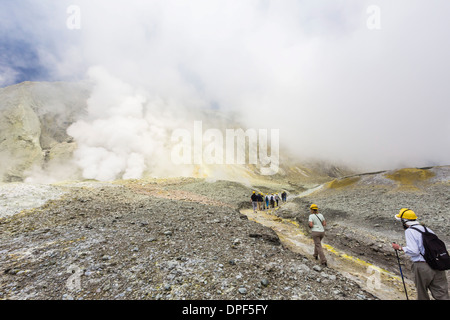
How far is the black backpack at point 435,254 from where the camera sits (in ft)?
13.8

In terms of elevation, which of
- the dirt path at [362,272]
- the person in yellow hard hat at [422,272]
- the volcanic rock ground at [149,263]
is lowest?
the dirt path at [362,272]

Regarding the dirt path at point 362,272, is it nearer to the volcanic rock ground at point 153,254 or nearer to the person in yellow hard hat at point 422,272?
the volcanic rock ground at point 153,254

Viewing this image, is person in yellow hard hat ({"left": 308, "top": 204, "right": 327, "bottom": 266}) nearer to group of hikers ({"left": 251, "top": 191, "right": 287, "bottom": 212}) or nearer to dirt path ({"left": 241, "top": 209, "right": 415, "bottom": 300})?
dirt path ({"left": 241, "top": 209, "right": 415, "bottom": 300})

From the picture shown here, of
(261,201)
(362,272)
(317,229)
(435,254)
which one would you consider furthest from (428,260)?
(261,201)

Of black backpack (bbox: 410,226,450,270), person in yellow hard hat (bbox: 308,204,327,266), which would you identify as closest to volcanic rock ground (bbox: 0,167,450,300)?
person in yellow hard hat (bbox: 308,204,327,266)

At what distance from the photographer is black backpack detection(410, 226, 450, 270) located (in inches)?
165

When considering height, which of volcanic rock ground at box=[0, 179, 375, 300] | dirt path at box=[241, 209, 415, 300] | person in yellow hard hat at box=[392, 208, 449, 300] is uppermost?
person in yellow hard hat at box=[392, 208, 449, 300]

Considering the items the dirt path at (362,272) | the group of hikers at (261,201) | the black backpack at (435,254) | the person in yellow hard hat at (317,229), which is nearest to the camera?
the black backpack at (435,254)

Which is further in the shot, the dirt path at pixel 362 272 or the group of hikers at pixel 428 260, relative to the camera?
the dirt path at pixel 362 272

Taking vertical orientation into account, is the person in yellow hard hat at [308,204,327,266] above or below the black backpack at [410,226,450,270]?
below

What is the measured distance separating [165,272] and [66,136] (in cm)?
7836

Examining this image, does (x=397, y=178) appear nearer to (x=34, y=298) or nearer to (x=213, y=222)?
(x=213, y=222)

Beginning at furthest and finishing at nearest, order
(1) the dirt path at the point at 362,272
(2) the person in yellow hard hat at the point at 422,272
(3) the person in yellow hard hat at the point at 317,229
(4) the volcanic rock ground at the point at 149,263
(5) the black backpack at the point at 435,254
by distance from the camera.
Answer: (3) the person in yellow hard hat at the point at 317,229 → (1) the dirt path at the point at 362,272 → (4) the volcanic rock ground at the point at 149,263 → (2) the person in yellow hard hat at the point at 422,272 → (5) the black backpack at the point at 435,254

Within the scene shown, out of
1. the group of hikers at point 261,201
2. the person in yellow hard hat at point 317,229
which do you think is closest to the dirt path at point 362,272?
the person in yellow hard hat at point 317,229
